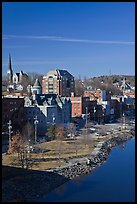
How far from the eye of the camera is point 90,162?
412 centimetres

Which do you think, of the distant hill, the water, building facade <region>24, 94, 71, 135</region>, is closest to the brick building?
building facade <region>24, 94, 71, 135</region>

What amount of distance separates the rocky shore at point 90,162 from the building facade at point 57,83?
15.5ft

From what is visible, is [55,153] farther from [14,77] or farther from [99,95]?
[14,77]

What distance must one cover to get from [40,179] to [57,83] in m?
7.41

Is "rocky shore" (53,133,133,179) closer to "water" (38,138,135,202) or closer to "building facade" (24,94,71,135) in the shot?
"water" (38,138,135,202)

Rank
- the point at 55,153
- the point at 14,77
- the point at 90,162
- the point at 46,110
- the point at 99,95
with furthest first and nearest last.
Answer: the point at 14,77
the point at 99,95
the point at 46,110
the point at 55,153
the point at 90,162

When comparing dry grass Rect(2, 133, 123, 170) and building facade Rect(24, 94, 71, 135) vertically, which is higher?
building facade Rect(24, 94, 71, 135)

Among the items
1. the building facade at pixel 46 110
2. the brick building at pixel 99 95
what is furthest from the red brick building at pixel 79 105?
the brick building at pixel 99 95

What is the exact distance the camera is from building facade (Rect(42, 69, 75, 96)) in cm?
1049

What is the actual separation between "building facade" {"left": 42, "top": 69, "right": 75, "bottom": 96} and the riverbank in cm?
608

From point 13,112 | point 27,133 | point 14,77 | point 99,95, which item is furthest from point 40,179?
point 14,77

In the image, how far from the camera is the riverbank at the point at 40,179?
2.77 metres

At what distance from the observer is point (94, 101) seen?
27.9ft

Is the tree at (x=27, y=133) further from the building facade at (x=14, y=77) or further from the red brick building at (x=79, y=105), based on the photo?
the building facade at (x=14, y=77)
